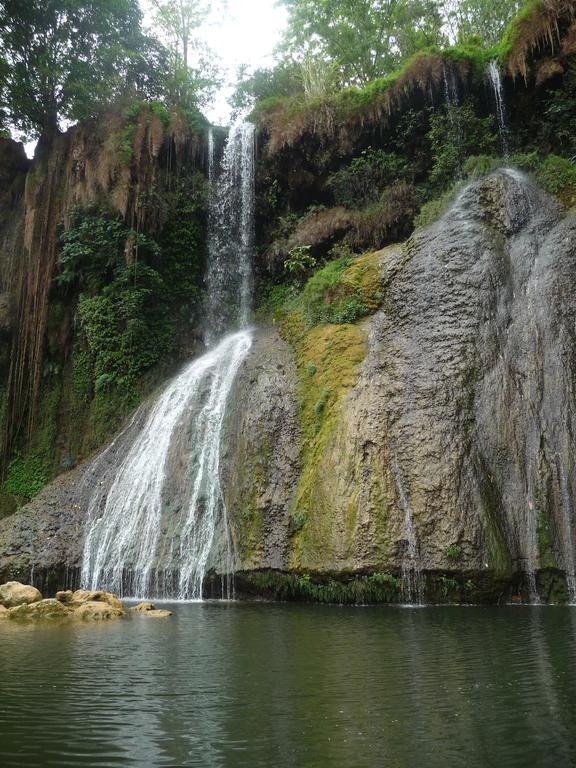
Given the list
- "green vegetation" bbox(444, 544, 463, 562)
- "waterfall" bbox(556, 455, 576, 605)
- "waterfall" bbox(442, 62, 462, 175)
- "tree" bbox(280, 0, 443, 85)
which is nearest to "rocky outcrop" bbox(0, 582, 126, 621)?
"green vegetation" bbox(444, 544, 463, 562)

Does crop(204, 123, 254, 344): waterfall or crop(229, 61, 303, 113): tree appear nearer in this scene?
crop(204, 123, 254, 344): waterfall

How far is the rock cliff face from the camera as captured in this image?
973 cm

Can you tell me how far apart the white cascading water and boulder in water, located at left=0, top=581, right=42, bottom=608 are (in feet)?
8.99

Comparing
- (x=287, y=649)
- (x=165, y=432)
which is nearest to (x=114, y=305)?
(x=165, y=432)

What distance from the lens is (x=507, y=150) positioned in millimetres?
17672

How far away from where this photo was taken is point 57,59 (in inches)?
805

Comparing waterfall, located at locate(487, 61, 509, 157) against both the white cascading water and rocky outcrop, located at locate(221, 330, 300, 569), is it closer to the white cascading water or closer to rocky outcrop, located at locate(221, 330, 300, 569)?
the white cascading water

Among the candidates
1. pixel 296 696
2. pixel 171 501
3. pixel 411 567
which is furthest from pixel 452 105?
pixel 296 696

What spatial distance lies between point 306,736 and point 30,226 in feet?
61.0

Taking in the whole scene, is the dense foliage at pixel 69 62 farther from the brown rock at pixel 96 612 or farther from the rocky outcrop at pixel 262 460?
the brown rock at pixel 96 612

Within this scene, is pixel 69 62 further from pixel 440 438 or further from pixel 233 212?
pixel 440 438

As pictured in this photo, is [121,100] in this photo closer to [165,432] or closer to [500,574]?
[165,432]

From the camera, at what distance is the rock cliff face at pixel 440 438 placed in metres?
9.73

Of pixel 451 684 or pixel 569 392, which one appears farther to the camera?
pixel 569 392
